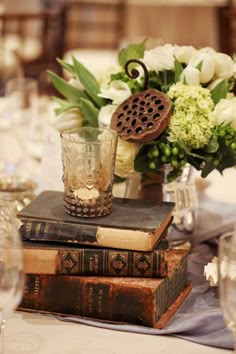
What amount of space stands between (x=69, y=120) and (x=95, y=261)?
15.7 inches

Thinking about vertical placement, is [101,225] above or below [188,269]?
above

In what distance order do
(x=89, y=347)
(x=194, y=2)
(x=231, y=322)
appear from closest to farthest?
(x=231, y=322) < (x=89, y=347) < (x=194, y=2)

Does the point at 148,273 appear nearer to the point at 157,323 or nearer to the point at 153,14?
the point at 157,323

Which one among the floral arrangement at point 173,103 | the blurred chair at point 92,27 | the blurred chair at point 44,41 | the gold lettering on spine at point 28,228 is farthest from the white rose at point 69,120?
the blurred chair at point 92,27

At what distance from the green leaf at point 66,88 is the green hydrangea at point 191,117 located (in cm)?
24

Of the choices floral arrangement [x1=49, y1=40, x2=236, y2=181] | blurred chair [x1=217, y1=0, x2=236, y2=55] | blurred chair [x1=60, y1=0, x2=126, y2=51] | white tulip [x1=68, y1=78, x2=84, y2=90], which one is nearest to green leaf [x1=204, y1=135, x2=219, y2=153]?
floral arrangement [x1=49, y1=40, x2=236, y2=181]

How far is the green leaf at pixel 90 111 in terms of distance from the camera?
138 centimetres

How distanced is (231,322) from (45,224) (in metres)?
0.33

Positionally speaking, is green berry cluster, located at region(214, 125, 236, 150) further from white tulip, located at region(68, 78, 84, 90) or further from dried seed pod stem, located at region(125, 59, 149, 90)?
white tulip, located at region(68, 78, 84, 90)

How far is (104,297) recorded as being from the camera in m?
1.09

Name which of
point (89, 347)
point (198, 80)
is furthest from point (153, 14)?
point (89, 347)

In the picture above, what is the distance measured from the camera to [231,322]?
36.8 inches

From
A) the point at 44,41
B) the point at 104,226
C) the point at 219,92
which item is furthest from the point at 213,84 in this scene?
the point at 44,41

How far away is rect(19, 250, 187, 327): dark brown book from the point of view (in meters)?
1.08
